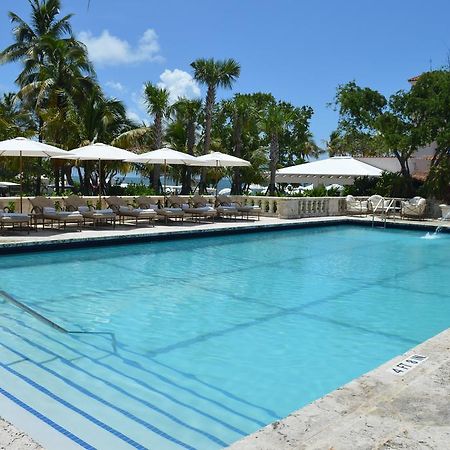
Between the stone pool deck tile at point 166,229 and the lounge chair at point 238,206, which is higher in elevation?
the lounge chair at point 238,206

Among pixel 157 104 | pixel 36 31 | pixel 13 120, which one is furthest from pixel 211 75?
pixel 13 120

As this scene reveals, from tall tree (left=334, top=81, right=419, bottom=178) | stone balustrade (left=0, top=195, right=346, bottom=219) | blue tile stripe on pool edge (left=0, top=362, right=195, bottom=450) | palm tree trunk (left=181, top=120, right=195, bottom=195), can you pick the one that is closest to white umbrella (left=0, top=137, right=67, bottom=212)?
stone balustrade (left=0, top=195, right=346, bottom=219)

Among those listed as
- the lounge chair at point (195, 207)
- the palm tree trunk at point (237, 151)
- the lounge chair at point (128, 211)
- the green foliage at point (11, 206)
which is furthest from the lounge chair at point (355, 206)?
the green foliage at point (11, 206)

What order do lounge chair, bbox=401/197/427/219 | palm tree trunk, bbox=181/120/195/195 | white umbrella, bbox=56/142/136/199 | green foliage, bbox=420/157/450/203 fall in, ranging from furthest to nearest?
palm tree trunk, bbox=181/120/195/195 → green foliage, bbox=420/157/450/203 → lounge chair, bbox=401/197/427/219 → white umbrella, bbox=56/142/136/199

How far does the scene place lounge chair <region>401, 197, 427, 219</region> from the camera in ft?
75.2

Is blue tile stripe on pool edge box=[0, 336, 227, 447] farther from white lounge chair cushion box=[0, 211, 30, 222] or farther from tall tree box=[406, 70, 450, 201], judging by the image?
tall tree box=[406, 70, 450, 201]

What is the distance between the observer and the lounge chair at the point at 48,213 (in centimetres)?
1508

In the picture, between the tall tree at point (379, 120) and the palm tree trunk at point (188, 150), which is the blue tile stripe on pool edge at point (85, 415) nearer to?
the tall tree at point (379, 120)

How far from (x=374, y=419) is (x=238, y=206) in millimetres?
16901

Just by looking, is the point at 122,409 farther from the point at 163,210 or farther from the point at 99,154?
the point at 163,210

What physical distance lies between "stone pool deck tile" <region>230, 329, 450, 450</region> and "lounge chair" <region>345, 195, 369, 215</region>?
20.1 m

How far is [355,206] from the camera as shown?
2484 centimetres

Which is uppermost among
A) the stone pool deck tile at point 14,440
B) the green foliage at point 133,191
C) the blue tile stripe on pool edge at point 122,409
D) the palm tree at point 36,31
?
the palm tree at point 36,31

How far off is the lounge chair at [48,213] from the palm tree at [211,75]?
1521cm
